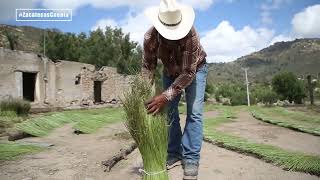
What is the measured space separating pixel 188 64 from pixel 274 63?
9253cm

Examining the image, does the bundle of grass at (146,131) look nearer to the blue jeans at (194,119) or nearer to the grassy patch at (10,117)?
the blue jeans at (194,119)

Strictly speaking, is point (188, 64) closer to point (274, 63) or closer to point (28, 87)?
point (28, 87)

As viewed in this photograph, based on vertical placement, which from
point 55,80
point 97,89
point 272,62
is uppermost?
point 272,62

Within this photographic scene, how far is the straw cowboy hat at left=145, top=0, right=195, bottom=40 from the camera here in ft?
10.0

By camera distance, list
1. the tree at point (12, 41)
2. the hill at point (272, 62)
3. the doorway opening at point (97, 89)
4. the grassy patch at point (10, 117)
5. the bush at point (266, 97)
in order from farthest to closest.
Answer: the hill at point (272, 62), the bush at point (266, 97), the tree at point (12, 41), the doorway opening at point (97, 89), the grassy patch at point (10, 117)

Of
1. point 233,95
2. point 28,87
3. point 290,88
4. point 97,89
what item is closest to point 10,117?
point 28,87

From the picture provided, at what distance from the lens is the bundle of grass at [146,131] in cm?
302

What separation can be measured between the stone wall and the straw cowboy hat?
35.9ft

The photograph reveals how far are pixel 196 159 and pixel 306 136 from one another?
3131 millimetres

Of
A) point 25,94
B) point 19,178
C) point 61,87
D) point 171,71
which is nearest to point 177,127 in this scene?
point 171,71

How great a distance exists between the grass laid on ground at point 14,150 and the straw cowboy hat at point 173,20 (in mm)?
2605

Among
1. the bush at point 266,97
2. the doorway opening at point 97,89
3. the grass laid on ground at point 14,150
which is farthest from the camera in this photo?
the bush at point 266,97

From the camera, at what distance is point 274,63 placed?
9156cm

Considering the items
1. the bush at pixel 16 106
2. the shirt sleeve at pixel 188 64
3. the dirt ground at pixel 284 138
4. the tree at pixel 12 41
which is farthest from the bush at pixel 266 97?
the shirt sleeve at pixel 188 64
